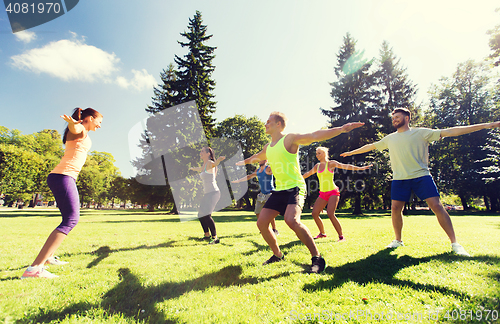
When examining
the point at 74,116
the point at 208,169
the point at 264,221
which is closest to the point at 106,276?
the point at 264,221

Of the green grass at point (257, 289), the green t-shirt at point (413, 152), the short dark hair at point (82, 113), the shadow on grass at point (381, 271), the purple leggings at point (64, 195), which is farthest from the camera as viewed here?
the green t-shirt at point (413, 152)

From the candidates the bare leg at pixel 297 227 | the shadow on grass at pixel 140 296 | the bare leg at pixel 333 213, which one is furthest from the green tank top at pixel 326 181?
the shadow on grass at pixel 140 296

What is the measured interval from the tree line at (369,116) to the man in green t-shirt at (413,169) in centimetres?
1862

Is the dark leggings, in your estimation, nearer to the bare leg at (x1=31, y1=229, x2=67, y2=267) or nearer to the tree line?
the bare leg at (x1=31, y1=229, x2=67, y2=267)

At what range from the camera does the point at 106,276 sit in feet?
10.5

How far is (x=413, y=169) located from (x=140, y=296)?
4.83 meters

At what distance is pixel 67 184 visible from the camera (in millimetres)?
3396

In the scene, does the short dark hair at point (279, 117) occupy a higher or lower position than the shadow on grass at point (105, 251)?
higher

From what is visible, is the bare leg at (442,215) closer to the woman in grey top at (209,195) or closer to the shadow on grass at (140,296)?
the shadow on grass at (140,296)

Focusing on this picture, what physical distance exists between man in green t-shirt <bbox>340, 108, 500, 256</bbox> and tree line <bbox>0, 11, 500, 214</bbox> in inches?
733

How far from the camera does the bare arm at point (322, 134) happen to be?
299 cm

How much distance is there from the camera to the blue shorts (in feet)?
13.0

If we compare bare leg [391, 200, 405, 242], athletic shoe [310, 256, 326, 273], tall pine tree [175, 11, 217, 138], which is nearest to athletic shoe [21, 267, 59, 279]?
athletic shoe [310, 256, 326, 273]

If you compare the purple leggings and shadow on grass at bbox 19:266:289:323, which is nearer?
shadow on grass at bbox 19:266:289:323
